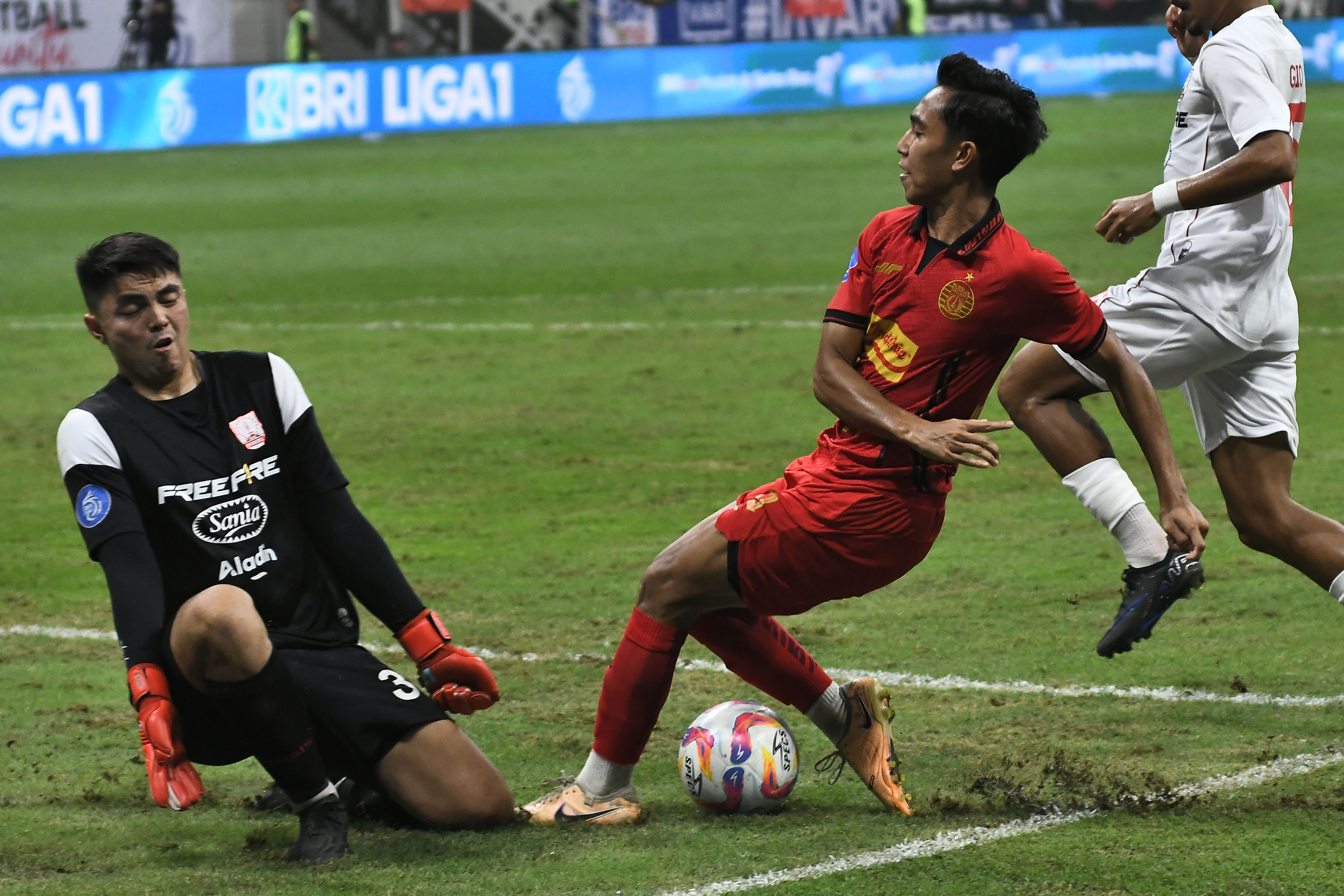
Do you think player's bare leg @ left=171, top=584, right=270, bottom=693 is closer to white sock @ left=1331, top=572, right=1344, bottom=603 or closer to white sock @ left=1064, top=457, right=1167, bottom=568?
white sock @ left=1064, top=457, right=1167, bottom=568

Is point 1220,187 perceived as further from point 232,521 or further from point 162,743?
point 162,743

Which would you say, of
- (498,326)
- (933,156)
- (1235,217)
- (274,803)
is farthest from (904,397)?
(498,326)

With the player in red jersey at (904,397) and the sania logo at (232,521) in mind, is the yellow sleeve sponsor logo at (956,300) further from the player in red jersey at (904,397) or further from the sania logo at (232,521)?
the sania logo at (232,521)

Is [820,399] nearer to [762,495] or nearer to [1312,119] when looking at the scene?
[762,495]

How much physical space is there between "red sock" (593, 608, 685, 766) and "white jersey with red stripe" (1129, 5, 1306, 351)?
1.71 metres

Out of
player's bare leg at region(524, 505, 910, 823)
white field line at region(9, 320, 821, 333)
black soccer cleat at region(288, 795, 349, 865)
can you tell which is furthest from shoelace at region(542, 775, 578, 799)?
white field line at region(9, 320, 821, 333)

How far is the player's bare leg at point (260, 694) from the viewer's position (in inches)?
148

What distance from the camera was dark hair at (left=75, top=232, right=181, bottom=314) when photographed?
3.95 m

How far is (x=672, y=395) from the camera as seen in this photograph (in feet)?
32.8

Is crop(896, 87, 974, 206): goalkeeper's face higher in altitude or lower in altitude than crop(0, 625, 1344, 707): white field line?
higher

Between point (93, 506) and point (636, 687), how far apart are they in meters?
1.32

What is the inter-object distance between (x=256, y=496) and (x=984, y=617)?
2.74m

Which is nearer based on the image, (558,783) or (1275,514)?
(558,783)

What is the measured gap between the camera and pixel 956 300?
388cm
